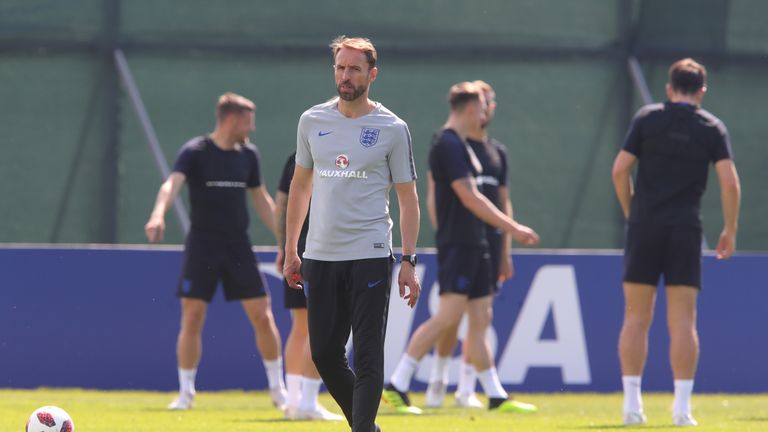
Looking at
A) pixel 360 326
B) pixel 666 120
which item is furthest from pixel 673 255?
pixel 360 326

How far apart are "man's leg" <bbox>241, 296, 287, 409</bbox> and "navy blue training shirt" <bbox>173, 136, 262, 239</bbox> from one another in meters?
0.51

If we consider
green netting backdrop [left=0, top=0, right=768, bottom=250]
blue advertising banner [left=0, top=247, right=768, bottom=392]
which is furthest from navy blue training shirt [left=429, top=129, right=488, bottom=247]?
green netting backdrop [left=0, top=0, right=768, bottom=250]

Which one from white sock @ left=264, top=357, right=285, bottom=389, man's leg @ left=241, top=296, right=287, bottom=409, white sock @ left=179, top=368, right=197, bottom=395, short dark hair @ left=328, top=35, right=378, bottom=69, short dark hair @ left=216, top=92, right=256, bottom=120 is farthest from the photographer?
white sock @ left=264, top=357, right=285, bottom=389

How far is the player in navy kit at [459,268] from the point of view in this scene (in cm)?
1081

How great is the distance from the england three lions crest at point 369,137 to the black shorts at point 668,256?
3.00 m

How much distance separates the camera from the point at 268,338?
11.2 metres

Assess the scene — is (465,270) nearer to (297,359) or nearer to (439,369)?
(439,369)

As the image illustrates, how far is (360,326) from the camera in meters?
6.97

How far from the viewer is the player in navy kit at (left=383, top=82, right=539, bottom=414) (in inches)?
426

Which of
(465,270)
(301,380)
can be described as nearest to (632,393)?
(465,270)

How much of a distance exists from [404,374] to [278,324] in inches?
93.2

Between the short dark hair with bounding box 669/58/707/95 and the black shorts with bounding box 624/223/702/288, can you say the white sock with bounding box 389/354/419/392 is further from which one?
the short dark hair with bounding box 669/58/707/95

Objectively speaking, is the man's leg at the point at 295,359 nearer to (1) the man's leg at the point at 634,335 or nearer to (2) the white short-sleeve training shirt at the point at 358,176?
(1) the man's leg at the point at 634,335

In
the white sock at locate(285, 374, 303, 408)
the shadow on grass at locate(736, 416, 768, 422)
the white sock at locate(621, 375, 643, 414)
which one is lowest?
the shadow on grass at locate(736, 416, 768, 422)
